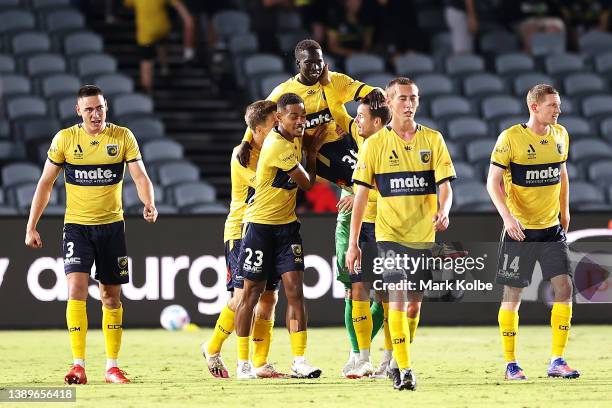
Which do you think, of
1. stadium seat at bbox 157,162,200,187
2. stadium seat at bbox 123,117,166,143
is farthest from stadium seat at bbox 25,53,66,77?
stadium seat at bbox 157,162,200,187

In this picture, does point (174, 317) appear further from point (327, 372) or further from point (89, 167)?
point (89, 167)

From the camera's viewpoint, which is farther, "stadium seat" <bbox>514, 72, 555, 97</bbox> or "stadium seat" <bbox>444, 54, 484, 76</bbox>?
"stadium seat" <bbox>444, 54, 484, 76</bbox>

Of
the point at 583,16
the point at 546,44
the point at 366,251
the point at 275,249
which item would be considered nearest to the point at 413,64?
the point at 546,44

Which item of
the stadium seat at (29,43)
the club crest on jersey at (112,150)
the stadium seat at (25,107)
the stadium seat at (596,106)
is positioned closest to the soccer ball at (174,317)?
the stadium seat at (25,107)

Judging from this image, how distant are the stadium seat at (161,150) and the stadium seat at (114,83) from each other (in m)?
1.16

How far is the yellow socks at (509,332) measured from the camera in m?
10.1

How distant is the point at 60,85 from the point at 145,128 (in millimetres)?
1352

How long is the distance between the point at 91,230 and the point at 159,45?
32.1 feet

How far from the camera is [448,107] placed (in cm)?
1928

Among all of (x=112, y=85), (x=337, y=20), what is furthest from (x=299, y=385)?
(x=337, y=20)

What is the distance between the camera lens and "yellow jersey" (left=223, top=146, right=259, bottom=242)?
1070 centimetres

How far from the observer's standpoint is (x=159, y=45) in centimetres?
1966

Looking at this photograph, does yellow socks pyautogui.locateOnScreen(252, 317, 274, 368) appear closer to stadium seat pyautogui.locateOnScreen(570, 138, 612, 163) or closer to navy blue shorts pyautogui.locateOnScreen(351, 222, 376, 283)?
navy blue shorts pyautogui.locateOnScreen(351, 222, 376, 283)

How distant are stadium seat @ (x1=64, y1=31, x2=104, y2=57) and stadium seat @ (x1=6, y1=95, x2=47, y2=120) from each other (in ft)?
4.98
